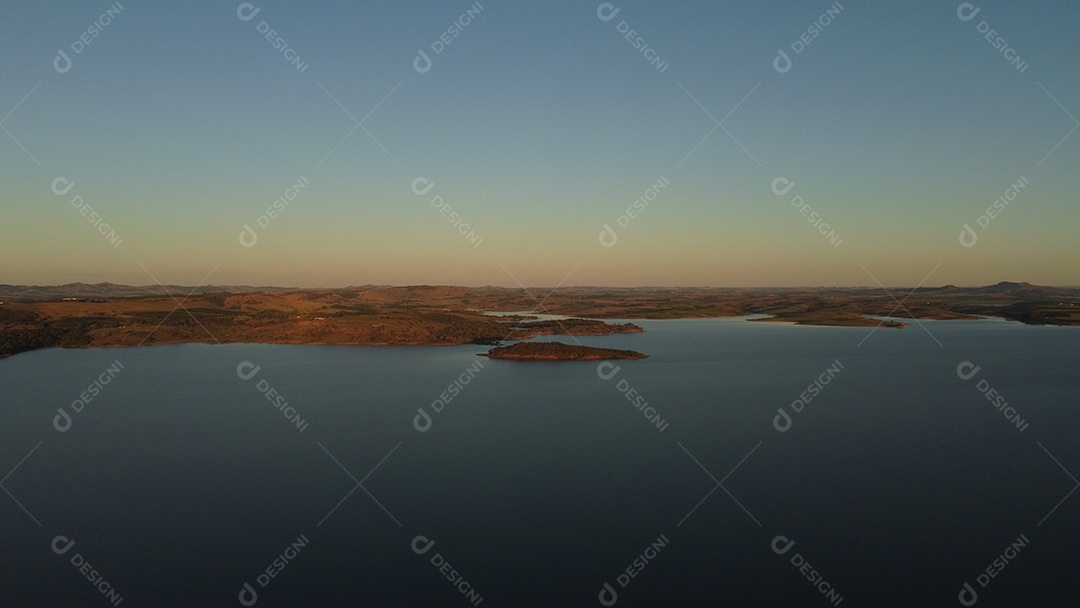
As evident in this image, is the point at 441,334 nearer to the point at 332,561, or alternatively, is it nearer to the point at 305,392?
the point at 305,392

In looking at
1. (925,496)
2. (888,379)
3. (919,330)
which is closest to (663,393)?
(888,379)

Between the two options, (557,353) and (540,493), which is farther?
(557,353)

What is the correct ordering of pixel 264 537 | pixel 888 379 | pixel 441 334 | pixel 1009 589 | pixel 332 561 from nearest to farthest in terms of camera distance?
1. pixel 1009 589
2. pixel 332 561
3. pixel 264 537
4. pixel 888 379
5. pixel 441 334

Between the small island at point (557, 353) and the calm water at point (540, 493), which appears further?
the small island at point (557, 353)

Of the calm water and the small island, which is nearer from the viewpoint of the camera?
the calm water
